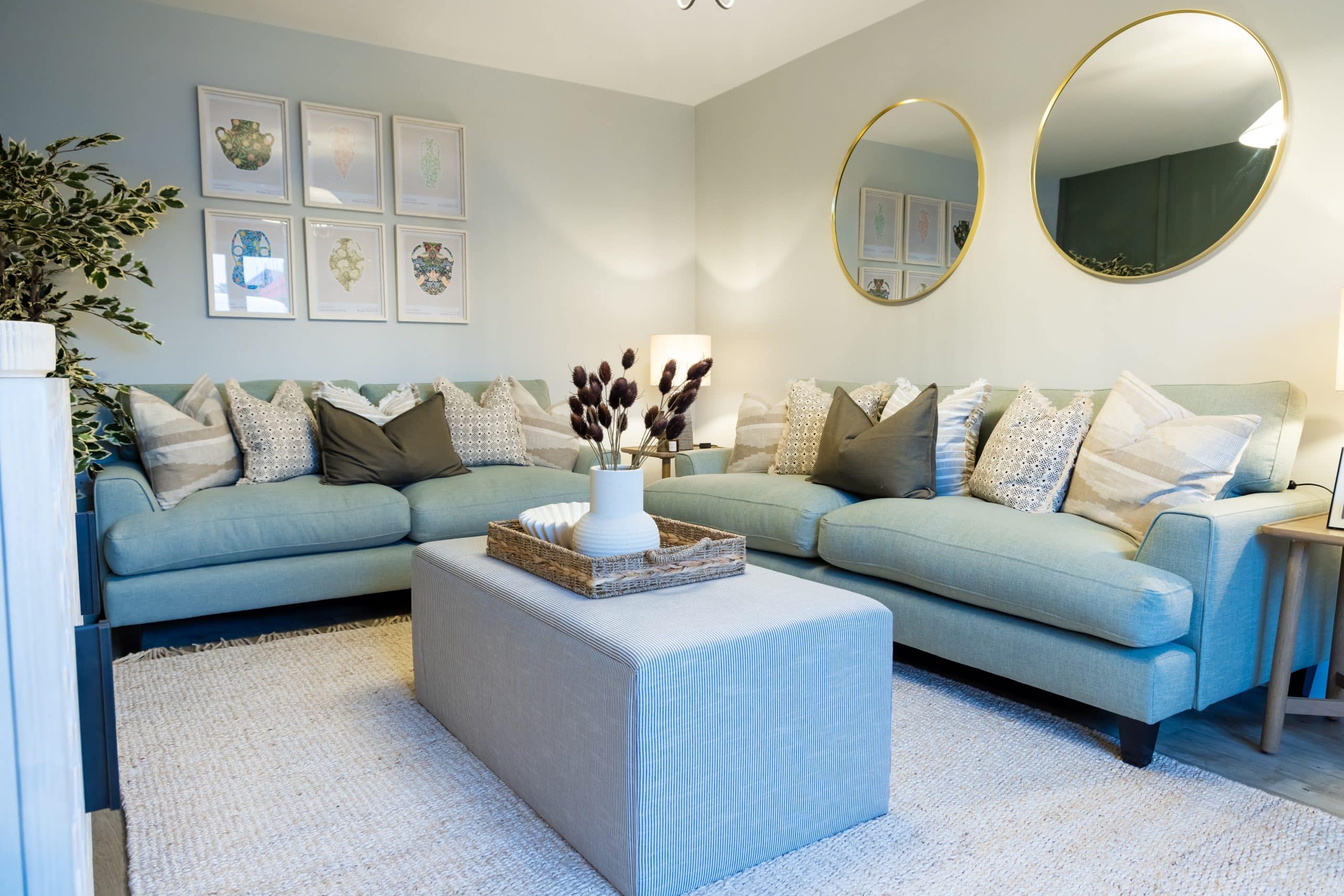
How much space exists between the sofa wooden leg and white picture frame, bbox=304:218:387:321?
350 cm

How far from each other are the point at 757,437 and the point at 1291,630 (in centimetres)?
212

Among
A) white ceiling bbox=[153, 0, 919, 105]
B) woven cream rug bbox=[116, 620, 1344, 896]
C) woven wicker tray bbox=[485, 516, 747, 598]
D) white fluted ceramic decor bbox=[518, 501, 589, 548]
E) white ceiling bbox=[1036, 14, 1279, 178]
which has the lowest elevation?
woven cream rug bbox=[116, 620, 1344, 896]

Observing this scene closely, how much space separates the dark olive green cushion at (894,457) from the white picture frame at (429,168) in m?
2.38

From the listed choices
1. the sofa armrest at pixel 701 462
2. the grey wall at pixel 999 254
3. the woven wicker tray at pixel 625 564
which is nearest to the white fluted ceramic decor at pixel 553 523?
the woven wicker tray at pixel 625 564

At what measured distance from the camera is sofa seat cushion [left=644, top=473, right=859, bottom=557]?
9.62 ft

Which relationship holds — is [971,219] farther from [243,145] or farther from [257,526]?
[243,145]

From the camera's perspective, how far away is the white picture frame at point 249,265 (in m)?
3.75

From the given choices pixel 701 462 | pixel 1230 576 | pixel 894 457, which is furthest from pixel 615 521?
pixel 701 462

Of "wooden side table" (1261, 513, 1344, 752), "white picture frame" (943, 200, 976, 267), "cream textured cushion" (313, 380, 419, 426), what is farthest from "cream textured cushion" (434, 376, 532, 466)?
"wooden side table" (1261, 513, 1344, 752)

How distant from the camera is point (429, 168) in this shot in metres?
4.22

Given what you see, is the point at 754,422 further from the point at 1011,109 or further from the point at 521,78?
the point at 521,78

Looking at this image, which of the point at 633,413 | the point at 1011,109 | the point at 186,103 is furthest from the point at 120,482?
the point at 1011,109

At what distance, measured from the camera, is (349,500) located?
10.2ft

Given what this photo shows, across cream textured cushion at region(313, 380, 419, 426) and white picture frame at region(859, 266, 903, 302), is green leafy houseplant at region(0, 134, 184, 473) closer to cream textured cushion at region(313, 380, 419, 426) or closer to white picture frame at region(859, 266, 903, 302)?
cream textured cushion at region(313, 380, 419, 426)
